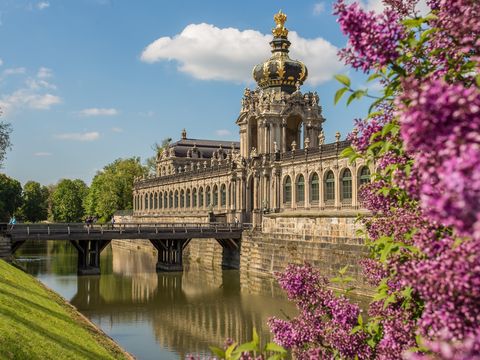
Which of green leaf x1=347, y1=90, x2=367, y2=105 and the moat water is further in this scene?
the moat water

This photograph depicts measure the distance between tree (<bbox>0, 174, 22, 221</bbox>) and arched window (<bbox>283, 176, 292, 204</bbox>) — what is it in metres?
70.8

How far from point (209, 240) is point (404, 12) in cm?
Result: 5227

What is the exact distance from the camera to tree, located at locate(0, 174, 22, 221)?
10906 cm

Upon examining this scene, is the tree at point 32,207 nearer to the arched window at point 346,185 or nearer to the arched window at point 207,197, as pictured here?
the arched window at point 207,197

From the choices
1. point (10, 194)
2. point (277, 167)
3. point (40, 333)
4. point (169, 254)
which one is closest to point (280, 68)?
point (277, 167)

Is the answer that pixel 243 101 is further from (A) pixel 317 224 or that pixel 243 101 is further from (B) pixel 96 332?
(B) pixel 96 332

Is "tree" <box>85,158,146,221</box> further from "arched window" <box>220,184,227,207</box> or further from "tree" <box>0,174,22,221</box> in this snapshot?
"arched window" <box>220,184,227,207</box>

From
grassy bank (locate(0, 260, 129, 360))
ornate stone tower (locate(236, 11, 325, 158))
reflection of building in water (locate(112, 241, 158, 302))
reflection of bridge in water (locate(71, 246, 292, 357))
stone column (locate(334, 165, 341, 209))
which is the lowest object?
reflection of bridge in water (locate(71, 246, 292, 357))

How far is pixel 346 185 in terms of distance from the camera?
46500 millimetres

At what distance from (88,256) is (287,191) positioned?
19.8 meters

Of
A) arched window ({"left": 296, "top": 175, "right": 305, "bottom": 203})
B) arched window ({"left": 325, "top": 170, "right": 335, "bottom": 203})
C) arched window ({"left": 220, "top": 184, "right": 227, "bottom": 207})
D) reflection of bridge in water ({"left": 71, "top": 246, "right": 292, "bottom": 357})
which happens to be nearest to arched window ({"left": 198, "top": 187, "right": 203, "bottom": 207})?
arched window ({"left": 220, "top": 184, "right": 227, "bottom": 207})

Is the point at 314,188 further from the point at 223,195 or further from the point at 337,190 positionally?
the point at 223,195

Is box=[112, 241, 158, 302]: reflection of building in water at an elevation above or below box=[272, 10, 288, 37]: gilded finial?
below

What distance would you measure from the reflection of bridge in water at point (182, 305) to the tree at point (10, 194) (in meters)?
67.8
